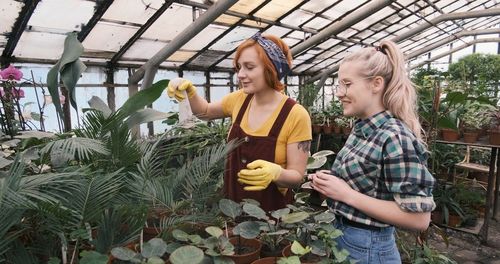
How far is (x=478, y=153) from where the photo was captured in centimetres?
418

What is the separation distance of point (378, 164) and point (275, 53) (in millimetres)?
512

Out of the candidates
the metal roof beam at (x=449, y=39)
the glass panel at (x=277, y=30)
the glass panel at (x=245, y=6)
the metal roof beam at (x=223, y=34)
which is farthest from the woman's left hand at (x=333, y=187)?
the metal roof beam at (x=449, y=39)

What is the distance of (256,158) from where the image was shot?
1209 mm

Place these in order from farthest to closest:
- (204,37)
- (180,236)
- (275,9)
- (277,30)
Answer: (277,30) < (275,9) < (204,37) < (180,236)

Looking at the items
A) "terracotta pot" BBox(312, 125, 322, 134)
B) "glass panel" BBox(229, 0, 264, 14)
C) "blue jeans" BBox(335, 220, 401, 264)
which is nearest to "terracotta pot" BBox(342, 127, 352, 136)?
"terracotta pot" BBox(312, 125, 322, 134)

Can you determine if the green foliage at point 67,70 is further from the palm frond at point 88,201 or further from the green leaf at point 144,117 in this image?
the palm frond at point 88,201

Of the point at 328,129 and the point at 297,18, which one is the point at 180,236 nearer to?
the point at 328,129

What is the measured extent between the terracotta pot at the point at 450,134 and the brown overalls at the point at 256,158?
90.1 inches

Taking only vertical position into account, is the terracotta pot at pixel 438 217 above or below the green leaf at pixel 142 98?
below

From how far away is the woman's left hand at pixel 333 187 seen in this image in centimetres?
89

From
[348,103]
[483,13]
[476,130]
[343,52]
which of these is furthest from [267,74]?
[343,52]

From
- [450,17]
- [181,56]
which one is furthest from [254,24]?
[450,17]

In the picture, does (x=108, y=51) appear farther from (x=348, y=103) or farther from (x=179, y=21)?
(x=348, y=103)

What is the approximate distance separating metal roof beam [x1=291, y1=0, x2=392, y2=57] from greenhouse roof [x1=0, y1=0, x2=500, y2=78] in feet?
0.04
